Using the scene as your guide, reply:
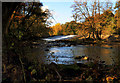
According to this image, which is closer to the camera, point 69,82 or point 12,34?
point 69,82

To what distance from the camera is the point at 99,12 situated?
118ft

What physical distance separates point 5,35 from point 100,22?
1270 inches

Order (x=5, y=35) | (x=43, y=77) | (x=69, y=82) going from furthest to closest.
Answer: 1. (x=5, y=35)
2. (x=43, y=77)
3. (x=69, y=82)

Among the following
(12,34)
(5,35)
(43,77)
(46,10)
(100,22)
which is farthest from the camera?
(100,22)

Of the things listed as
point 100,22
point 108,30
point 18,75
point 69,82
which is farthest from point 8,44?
point 108,30

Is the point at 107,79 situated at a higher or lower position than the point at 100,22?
lower

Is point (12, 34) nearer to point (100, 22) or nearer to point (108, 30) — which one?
point (100, 22)

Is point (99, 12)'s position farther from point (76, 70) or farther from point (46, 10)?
point (76, 70)

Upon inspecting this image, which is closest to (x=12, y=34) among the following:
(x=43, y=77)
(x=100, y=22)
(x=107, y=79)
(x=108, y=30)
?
(x=43, y=77)

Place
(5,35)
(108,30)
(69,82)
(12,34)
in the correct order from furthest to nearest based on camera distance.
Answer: (108,30) → (12,34) → (5,35) → (69,82)

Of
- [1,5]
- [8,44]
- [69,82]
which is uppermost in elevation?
[1,5]

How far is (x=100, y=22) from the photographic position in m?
34.5

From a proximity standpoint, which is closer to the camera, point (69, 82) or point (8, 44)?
point (69, 82)

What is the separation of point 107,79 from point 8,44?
389 centimetres
